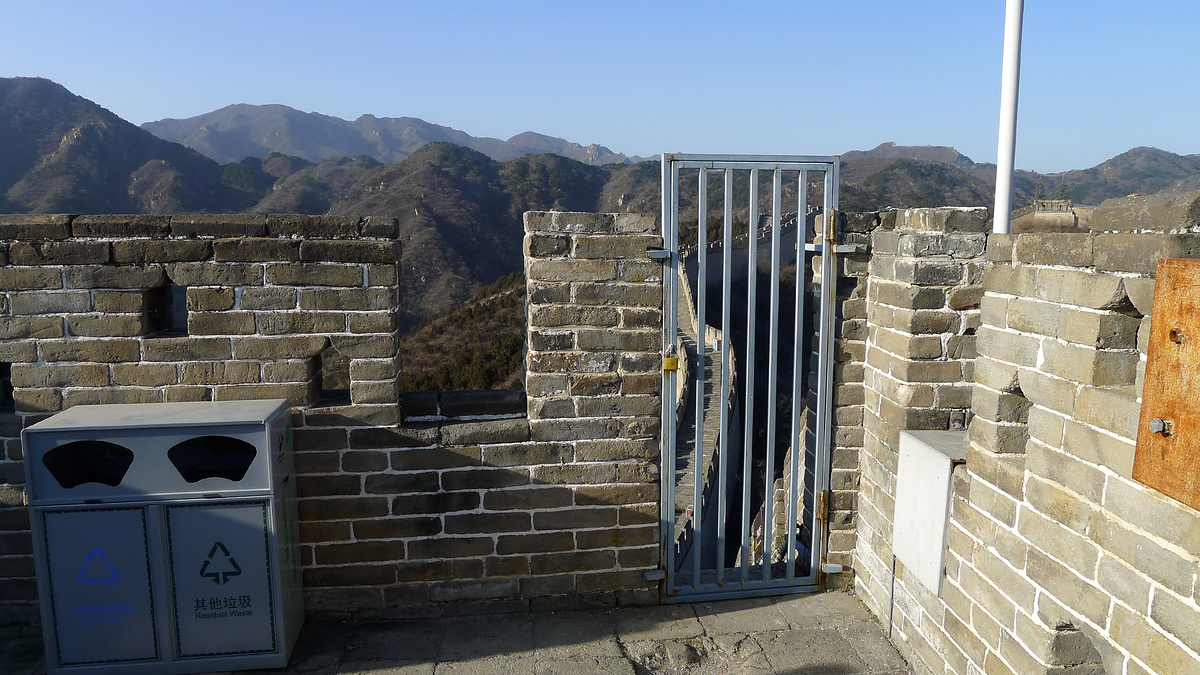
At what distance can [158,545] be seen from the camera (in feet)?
10.3

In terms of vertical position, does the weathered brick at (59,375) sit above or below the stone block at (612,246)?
below

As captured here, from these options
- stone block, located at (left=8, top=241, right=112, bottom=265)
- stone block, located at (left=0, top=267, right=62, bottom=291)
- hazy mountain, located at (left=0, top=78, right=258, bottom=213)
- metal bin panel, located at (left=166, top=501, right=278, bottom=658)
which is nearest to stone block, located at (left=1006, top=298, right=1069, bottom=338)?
metal bin panel, located at (left=166, top=501, right=278, bottom=658)

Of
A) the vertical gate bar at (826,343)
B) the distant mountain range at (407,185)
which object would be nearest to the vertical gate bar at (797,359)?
the vertical gate bar at (826,343)

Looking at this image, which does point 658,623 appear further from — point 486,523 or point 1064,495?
point 1064,495

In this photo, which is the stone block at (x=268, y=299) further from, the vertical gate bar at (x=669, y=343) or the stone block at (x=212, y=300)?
the vertical gate bar at (x=669, y=343)

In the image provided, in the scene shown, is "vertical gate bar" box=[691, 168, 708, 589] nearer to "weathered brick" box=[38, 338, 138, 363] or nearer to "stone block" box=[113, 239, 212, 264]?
"stone block" box=[113, 239, 212, 264]

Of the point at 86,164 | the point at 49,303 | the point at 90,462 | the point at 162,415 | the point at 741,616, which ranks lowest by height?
the point at 741,616

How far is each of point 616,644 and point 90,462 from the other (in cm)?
268

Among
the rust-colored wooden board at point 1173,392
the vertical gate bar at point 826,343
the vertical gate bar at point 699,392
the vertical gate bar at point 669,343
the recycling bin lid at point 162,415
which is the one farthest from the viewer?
the vertical gate bar at point 826,343

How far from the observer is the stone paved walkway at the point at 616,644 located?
11.0 feet

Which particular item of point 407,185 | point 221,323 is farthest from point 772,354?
point 407,185

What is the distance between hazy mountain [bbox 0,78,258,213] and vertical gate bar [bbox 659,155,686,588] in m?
53.4

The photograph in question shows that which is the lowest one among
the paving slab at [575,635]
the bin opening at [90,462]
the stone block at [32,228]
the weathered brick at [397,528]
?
the paving slab at [575,635]

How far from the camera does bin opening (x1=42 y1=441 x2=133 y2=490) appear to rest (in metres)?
3.16
